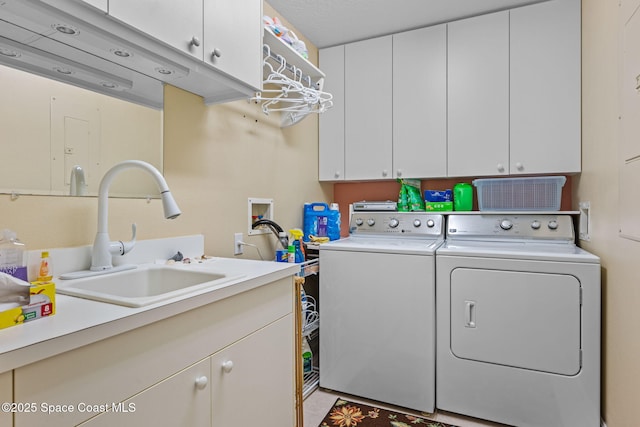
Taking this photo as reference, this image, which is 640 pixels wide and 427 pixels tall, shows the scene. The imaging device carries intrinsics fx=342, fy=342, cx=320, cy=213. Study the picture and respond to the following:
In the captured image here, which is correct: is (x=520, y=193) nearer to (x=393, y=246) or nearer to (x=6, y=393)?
(x=393, y=246)

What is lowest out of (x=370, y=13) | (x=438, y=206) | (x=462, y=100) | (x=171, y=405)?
(x=171, y=405)

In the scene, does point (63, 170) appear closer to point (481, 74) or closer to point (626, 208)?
point (626, 208)

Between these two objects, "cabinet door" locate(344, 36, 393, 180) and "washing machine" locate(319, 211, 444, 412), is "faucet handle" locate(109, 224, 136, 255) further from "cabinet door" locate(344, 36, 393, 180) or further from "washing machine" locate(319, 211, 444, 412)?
"cabinet door" locate(344, 36, 393, 180)

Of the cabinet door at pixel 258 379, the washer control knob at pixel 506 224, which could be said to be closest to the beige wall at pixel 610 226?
the washer control knob at pixel 506 224

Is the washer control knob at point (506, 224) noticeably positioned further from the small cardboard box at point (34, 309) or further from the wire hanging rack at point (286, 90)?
the small cardboard box at point (34, 309)

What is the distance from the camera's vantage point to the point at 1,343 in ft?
2.04

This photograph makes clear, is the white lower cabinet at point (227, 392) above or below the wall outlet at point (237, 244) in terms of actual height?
below

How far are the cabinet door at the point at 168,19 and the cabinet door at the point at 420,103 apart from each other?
174cm

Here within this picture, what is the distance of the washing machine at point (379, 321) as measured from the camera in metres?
2.01

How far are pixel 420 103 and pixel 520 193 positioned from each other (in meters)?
0.96

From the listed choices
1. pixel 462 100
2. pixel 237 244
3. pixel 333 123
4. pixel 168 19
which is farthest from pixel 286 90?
pixel 462 100

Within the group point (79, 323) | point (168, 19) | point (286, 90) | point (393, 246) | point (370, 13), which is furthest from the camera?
point (370, 13)

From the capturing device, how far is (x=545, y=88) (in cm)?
223

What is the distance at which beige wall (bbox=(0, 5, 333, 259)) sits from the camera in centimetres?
118
